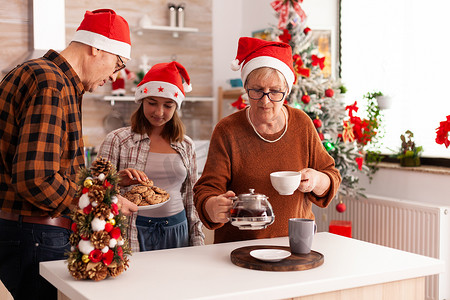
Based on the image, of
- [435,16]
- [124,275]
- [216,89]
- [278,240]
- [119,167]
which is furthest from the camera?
[216,89]

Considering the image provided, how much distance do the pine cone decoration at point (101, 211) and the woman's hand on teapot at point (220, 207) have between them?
465mm

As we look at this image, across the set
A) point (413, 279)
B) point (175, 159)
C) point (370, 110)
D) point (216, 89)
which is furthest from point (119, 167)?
point (216, 89)

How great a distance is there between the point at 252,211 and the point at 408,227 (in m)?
2.50

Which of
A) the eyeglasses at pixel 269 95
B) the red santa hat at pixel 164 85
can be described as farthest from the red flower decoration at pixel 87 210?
the red santa hat at pixel 164 85

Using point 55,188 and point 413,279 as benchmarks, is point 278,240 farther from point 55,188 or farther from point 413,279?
point 55,188

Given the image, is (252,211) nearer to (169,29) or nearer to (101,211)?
(101,211)

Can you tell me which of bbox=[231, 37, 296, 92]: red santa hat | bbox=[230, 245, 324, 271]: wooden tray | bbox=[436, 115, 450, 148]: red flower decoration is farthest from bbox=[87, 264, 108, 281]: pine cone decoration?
bbox=[436, 115, 450, 148]: red flower decoration

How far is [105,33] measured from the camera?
1.90 m

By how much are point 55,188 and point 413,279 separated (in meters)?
1.16

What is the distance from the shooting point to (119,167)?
2.73 meters

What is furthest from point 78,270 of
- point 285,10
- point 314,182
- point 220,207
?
point 285,10

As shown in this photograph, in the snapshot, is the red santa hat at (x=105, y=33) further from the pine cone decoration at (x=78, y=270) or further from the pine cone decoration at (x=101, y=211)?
the pine cone decoration at (x=78, y=270)

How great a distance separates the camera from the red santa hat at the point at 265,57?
Result: 214cm

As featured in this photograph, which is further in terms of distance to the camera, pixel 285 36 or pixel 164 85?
pixel 285 36
